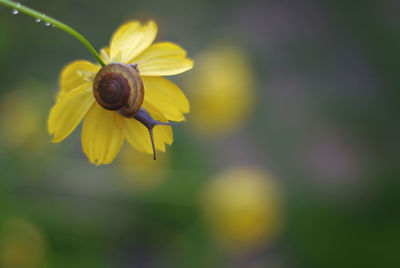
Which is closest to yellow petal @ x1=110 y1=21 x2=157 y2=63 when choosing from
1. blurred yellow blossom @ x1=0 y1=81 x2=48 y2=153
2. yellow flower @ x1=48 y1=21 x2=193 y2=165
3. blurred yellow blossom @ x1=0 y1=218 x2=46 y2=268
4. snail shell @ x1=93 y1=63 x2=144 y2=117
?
yellow flower @ x1=48 y1=21 x2=193 y2=165

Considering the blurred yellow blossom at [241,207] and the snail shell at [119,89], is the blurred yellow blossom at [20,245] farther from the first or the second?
the snail shell at [119,89]

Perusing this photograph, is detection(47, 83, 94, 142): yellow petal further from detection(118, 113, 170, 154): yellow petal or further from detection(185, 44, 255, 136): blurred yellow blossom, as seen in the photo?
detection(185, 44, 255, 136): blurred yellow blossom

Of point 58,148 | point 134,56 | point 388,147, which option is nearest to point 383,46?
point 388,147

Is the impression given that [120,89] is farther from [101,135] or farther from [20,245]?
[20,245]

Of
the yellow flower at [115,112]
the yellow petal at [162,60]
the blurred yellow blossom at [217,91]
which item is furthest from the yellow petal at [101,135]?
the blurred yellow blossom at [217,91]

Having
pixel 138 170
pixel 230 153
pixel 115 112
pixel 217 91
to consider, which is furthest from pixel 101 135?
pixel 230 153

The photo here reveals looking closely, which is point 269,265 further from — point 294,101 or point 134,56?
point 134,56
